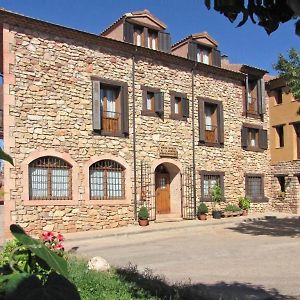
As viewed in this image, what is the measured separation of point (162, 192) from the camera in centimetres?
1923

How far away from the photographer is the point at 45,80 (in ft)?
49.8

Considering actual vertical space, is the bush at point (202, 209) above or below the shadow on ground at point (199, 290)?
above

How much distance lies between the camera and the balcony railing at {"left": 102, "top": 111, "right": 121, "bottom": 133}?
16.8m

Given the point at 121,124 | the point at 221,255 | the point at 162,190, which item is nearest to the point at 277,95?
the point at 162,190

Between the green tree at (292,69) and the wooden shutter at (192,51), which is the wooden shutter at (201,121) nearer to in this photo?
the wooden shutter at (192,51)

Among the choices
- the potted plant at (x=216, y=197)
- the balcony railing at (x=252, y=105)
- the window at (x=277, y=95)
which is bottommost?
the potted plant at (x=216, y=197)

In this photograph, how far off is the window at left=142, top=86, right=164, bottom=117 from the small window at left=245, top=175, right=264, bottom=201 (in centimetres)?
640

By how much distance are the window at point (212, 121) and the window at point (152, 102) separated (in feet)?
8.10

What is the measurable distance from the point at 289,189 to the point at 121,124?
10.4 m

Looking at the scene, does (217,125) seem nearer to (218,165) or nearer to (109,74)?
(218,165)

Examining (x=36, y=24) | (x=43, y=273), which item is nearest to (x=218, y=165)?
(x=36, y=24)

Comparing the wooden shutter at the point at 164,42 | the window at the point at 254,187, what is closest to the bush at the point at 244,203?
the window at the point at 254,187

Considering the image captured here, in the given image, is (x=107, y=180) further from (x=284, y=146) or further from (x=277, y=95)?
(x=277, y=95)

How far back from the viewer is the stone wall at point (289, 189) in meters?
22.2
